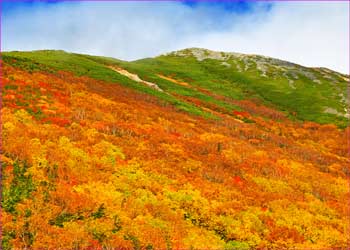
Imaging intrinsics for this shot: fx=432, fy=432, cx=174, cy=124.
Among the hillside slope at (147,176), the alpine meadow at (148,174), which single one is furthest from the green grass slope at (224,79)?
the hillside slope at (147,176)

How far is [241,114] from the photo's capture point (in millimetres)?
59750

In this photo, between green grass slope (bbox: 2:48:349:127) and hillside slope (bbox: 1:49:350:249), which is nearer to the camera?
hillside slope (bbox: 1:49:350:249)

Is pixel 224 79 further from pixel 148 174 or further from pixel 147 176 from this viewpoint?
pixel 147 176

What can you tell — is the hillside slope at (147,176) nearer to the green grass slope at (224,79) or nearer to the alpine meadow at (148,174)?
the alpine meadow at (148,174)

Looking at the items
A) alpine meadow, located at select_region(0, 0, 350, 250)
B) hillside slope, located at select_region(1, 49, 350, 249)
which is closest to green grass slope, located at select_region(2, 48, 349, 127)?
alpine meadow, located at select_region(0, 0, 350, 250)

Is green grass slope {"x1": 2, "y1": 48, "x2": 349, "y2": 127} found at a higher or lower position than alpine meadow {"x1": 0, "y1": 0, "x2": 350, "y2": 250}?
higher

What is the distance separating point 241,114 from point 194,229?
4021 cm

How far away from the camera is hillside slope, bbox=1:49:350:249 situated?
1889 cm

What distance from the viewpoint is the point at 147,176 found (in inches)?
1008

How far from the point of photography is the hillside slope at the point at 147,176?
744 inches

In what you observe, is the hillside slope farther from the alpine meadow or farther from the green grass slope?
the green grass slope

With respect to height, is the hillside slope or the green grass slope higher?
the green grass slope

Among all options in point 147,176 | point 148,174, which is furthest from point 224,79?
point 147,176

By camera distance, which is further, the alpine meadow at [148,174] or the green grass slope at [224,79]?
the green grass slope at [224,79]
